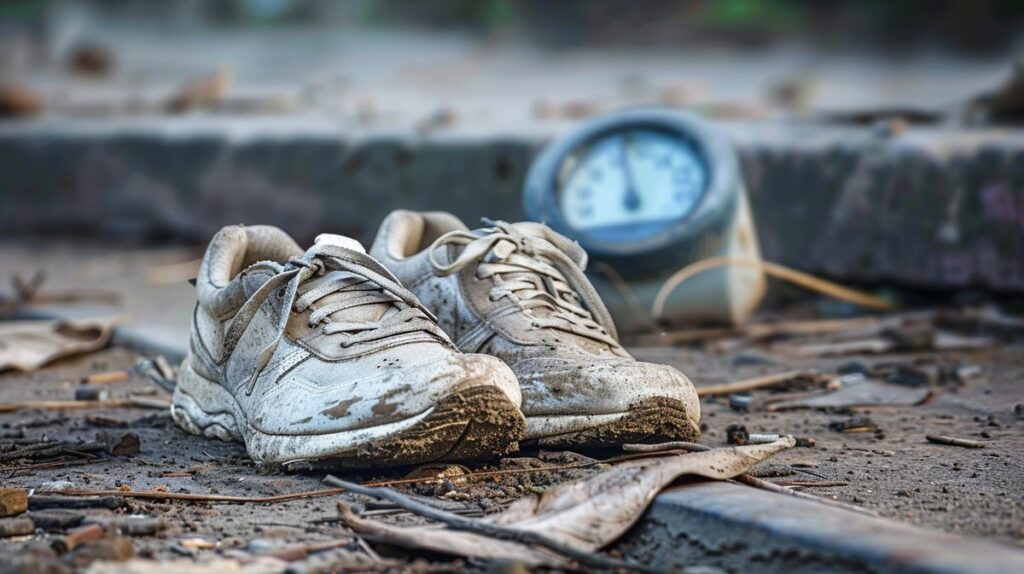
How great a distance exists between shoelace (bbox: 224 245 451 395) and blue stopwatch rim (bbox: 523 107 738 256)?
1.64 meters

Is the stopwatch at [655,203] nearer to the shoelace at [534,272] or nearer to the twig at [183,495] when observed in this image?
the shoelace at [534,272]

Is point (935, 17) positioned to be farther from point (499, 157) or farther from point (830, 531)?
point (830, 531)

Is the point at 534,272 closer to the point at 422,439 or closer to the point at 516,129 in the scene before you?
the point at 422,439

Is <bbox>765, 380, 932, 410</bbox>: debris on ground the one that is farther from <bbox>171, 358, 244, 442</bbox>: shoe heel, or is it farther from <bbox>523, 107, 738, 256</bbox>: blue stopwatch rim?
<bbox>171, 358, 244, 442</bbox>: shoe heel

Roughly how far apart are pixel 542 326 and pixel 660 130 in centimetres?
199

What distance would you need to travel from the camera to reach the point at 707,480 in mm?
2156

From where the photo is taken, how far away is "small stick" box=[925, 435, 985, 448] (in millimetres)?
2596

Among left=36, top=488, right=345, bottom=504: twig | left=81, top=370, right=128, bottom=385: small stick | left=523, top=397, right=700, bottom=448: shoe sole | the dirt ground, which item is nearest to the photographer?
the dirt ground

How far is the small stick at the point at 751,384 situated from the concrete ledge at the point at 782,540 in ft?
3.83

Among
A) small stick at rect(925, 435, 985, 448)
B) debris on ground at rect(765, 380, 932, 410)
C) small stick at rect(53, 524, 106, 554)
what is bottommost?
debris on ground at rect(765, 380, 932, 410)

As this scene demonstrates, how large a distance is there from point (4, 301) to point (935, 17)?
9262 mm

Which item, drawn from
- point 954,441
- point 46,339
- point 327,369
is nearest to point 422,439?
point 327,369

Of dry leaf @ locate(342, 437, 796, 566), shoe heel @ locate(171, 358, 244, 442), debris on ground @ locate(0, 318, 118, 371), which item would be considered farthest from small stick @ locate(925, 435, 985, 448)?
debris on ground @ locate(0, 318, 118, 371)

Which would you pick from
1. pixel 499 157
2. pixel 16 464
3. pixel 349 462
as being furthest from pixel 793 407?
pixel 499 157
